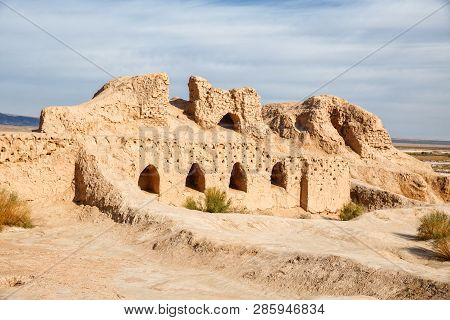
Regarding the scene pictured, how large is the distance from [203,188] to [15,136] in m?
5.79

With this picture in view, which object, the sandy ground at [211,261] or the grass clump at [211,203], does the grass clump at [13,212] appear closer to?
the sandy ground at [211,261]

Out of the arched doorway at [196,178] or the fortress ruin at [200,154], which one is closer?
the fortress ruin at [200,154]

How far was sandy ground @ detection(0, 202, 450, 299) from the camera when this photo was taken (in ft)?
24.7

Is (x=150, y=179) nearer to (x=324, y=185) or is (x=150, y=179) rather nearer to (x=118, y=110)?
(x=118, y=110)

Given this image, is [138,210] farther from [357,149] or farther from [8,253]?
[357,149]

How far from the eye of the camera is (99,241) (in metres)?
10.9

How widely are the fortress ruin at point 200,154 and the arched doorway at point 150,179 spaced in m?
0.03

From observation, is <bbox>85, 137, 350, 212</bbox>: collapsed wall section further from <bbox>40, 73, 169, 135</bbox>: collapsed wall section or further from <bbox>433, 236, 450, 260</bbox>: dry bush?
<bbox>433, 236, 450, 260</bbox>: dry bush

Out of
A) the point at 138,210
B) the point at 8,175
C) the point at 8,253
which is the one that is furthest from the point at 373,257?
the point at 8,175

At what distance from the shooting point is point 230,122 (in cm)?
2031

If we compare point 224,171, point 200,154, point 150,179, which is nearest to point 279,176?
point 224,171

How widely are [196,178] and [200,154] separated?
907 millimetres

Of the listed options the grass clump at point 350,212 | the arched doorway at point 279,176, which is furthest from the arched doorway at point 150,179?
the grass clump at point 350,212

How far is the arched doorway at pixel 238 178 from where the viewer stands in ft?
59.9
